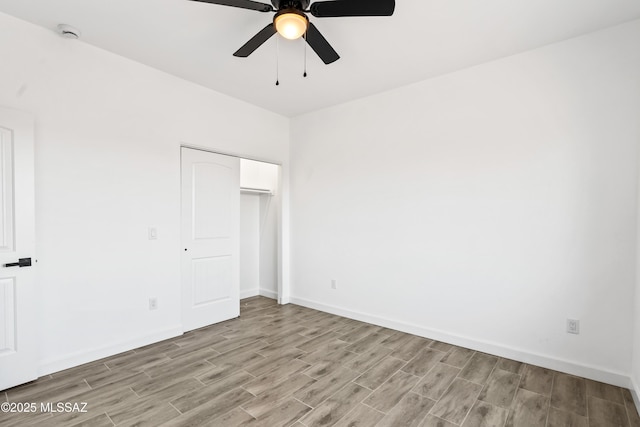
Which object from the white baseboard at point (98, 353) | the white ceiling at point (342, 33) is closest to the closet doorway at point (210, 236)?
the white baseboard at point (98, 353)

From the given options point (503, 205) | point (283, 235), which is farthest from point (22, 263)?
point (503, 205)

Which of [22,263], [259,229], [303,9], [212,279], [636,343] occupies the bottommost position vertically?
[636,343]

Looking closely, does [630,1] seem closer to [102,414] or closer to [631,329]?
[631,329]

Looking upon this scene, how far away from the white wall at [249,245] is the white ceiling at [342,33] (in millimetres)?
2138

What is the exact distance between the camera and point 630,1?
2.27 meters

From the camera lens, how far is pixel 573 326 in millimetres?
2707

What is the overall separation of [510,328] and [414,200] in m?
1.59

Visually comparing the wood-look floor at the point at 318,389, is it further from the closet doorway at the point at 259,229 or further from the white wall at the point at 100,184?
the closet doorway at the point at 259,229

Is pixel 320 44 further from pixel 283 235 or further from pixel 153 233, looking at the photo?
pixel 283 235

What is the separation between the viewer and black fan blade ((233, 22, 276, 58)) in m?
2.15

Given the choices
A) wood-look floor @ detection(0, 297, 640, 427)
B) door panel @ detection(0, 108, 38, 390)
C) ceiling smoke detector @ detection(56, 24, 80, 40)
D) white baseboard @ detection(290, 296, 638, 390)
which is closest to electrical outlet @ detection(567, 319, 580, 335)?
white baseboard @ detection(290, 296, 638, 390)

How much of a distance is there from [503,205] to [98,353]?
13.5ft

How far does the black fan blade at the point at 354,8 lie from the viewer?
1820mm

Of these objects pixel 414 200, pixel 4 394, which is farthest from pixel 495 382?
pixel 4 394
